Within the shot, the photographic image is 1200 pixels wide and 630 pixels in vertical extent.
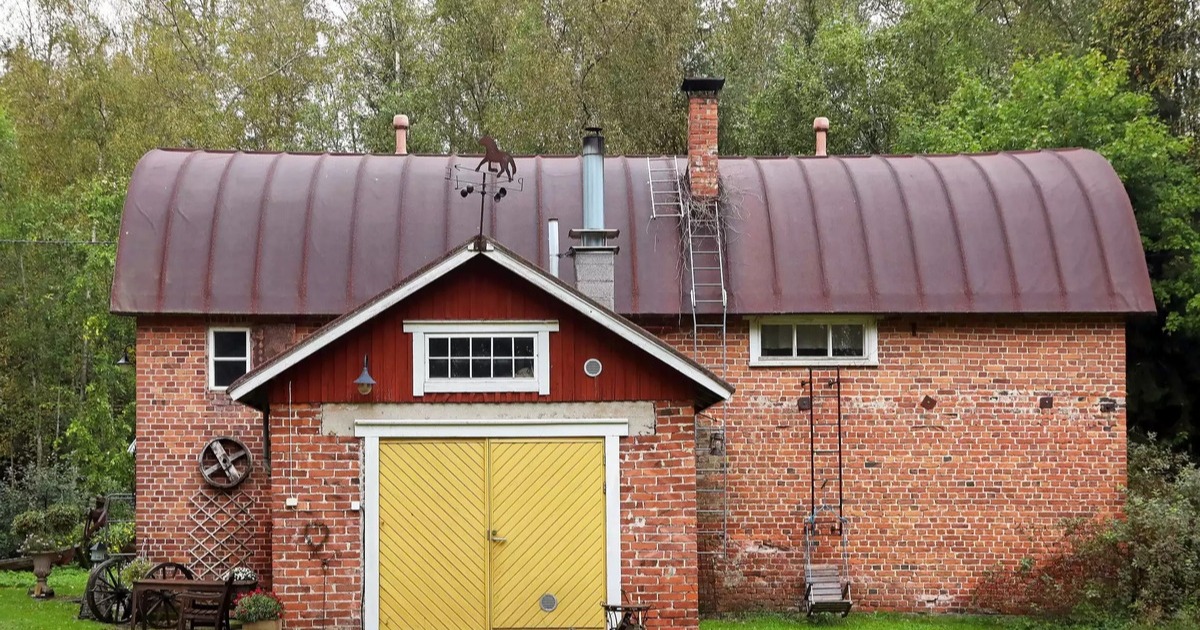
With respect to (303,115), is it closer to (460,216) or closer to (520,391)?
(460,216)

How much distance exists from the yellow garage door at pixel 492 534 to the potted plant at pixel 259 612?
1019mm

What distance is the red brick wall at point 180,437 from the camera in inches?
575

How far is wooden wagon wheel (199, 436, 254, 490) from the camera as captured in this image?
14.6m

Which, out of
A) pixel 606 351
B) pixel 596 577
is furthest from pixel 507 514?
pixel 606 351

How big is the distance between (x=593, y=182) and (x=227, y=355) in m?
5.08

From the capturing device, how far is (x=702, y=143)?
1599 centimetres

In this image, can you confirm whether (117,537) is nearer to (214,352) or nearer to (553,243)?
(214,352)

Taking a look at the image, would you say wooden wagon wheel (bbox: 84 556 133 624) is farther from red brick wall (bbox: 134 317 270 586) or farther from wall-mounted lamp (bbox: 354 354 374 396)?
wall-mounted lamp (bbox: 354 354 374 396)

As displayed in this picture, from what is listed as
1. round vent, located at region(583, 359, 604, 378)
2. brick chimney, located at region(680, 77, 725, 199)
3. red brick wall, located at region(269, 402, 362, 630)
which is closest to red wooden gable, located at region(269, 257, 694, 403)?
round vent, located at region(583, 359, 604, 378)

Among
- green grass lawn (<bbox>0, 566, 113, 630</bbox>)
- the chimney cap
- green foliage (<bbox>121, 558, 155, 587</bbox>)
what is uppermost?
the chimney cap

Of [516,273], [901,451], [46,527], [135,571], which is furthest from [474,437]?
[46,527]

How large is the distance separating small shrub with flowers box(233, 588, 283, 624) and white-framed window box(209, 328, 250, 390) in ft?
12.8

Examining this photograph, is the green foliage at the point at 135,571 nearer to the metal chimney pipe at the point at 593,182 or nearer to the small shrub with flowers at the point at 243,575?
the small shrub with flowers at the point at 243,575

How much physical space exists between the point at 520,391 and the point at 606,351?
0.96 metres
